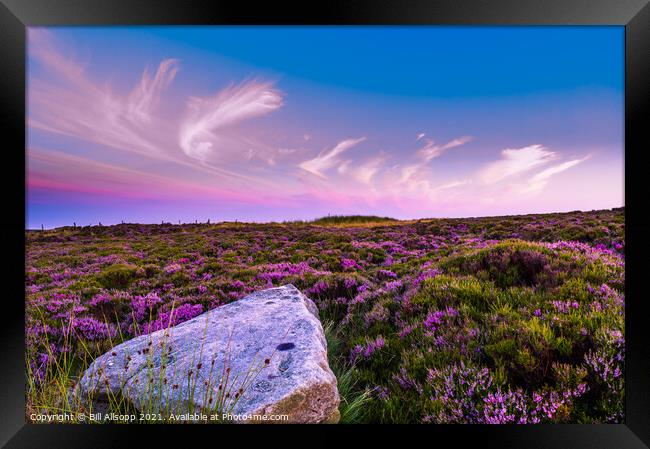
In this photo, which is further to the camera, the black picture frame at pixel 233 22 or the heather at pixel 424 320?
the black picture frame at pixel 233 22

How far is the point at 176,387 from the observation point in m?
2.90

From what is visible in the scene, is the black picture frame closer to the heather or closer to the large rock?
the heather

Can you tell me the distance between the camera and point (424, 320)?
13.6 ft

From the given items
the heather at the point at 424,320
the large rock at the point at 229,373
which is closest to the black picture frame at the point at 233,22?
the heather at the point at 424,320

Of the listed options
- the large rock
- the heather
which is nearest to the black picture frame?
the heather

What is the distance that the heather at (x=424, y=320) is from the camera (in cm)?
272

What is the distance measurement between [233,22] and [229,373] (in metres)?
3.95

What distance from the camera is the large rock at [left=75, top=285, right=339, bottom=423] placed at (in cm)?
267

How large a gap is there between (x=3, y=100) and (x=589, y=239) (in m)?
13.6

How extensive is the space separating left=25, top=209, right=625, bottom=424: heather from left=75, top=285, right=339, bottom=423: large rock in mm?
505

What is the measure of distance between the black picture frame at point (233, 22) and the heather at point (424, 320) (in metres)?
0.31

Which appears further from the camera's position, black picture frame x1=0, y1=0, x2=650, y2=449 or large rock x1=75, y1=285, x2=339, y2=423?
black picture frame x1=0, y1=0, x2=650, y2=449

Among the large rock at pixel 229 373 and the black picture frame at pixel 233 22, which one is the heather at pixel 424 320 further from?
the large rock at pixel 229 373

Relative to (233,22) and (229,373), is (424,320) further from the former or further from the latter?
(233,22)
